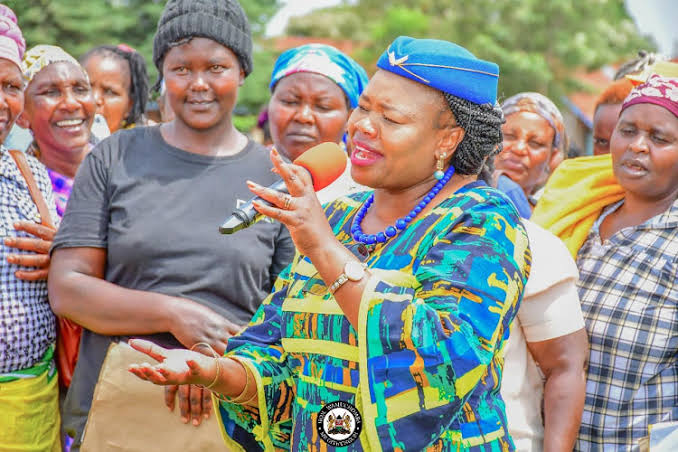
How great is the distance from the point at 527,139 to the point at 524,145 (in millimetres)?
60

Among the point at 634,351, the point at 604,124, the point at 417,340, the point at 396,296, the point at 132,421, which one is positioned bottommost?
the point at 132,421

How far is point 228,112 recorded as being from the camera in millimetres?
3605

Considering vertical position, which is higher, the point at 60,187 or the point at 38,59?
the point at 38,59

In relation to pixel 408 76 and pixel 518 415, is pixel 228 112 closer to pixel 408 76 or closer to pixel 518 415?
pixel 408 76

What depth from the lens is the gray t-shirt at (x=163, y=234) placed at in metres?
3.20

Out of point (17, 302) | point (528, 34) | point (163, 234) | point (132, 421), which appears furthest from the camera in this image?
point (528, 34)

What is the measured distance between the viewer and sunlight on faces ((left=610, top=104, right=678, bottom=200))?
3.46m

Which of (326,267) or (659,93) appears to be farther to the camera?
(659,93)

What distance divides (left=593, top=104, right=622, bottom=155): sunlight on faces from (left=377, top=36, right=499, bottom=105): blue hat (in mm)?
2579

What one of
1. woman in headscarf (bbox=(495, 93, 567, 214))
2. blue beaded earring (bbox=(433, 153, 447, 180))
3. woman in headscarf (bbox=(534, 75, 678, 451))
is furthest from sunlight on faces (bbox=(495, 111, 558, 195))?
blue beaded earring (bbox=(433, 153, 447, 180))

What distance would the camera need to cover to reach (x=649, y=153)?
11.4 feet

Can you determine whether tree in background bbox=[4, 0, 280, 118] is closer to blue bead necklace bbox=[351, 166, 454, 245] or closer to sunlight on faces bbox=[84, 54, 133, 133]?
sunlight on faces bbox=[84, 54, 133, 133]

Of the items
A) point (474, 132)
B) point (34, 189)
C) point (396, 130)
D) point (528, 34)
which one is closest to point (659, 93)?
point (474, 132)

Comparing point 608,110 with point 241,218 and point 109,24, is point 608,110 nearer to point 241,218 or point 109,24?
point 241,218
